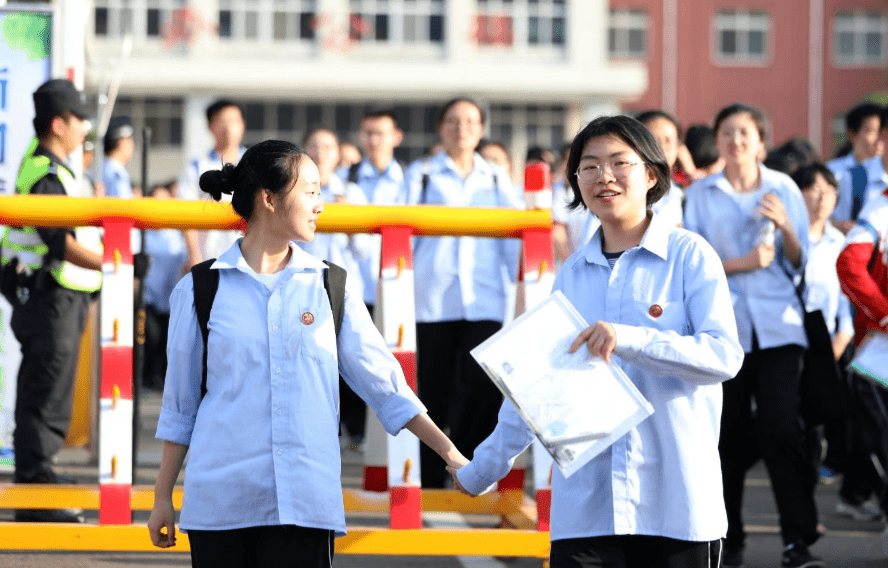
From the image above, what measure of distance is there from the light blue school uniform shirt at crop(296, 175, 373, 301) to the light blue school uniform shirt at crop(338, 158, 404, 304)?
6cm

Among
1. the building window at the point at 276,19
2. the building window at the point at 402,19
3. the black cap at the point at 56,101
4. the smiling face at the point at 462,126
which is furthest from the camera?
the building window at the point at 402,19

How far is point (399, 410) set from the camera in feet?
12.7

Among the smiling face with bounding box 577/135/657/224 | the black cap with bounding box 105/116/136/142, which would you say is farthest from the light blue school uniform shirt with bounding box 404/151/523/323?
the black cap with bounding box 105/116/136/142

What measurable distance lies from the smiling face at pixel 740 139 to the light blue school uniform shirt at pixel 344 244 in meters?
2.65

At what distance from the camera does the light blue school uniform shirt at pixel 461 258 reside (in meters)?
7.47

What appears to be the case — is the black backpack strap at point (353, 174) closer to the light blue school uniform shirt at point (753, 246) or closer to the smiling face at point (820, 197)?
the smiling face at point (820, 197)

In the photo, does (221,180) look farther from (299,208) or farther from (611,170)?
(611,170)

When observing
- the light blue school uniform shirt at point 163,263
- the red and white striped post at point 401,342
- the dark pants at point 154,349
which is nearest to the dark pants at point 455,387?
the red and white striped post at point 401,342

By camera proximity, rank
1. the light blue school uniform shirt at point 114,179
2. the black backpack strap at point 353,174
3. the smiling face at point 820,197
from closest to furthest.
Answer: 1. the smiling face at point 820,197
2. the black backpack strap at point 353,174
3. the light blue school uniform shirt at point 114,179

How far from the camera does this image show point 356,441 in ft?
32.9

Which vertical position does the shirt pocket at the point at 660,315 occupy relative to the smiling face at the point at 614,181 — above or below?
below

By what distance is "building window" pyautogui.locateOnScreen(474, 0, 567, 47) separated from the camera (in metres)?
39.3

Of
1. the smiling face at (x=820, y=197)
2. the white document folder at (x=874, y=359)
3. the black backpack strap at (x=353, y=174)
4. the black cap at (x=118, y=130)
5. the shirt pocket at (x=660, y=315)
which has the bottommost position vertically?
the white document folder at (x=874, y=359)

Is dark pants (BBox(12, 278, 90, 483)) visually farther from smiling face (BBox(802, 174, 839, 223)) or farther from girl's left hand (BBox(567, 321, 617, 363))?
smiling face (BBox(802, 174, 839, 223))
